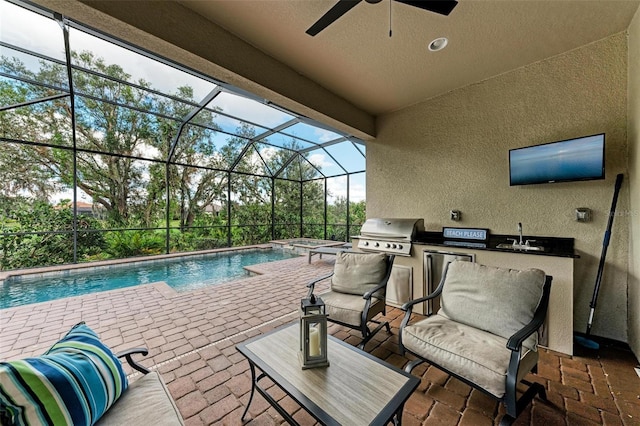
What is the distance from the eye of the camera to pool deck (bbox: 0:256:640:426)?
1621mm

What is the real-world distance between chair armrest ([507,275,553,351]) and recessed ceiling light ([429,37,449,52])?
251 cm

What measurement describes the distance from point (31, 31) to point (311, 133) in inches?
208

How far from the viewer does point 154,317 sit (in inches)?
122

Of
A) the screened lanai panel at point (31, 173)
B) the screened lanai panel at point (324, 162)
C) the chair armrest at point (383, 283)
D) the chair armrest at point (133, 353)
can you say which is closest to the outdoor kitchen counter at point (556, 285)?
the chair armrest at point (383, 283)

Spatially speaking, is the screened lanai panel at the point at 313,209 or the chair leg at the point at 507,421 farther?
the screened lanai panel at the point at 313,209

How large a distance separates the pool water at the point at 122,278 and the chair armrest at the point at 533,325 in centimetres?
485

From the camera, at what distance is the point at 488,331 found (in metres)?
1.90

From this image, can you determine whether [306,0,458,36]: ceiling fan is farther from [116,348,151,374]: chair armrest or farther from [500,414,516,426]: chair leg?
[500,414,516,426]: chair leg

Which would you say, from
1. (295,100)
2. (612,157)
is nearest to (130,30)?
(295,100)

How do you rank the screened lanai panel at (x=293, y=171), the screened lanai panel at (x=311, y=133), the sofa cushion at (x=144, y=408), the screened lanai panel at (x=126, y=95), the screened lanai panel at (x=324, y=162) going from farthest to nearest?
1. the screened lanai panel at (x=293, y=171)
2. the screened lanai panel at (x=324, y=162)
3. the screened lanai panel at (x=311, y=133)
4. the screened lanai panel at (x=126, y=95)
5. the sofa cushion at (x=144, y=408)

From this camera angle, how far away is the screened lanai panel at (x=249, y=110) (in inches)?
199

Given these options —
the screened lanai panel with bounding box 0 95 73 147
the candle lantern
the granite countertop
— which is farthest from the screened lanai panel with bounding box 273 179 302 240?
the candle lantern

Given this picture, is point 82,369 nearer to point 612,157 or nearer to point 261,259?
point 612,157

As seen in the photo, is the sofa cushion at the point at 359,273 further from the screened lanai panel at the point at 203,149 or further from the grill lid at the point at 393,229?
the screened lanai panel at the point at 203,149
